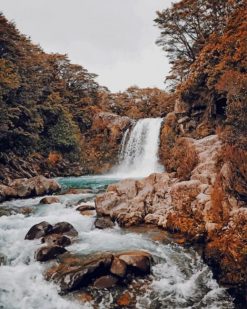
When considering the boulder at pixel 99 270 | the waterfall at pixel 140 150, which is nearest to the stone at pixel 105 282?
the boulder at pixel 99 270

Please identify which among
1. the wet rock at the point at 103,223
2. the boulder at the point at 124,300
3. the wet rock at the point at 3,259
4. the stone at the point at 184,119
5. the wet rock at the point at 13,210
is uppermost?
the stone at the point at 184,119

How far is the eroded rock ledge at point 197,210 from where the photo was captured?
28.9ft

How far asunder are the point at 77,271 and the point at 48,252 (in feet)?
5.47

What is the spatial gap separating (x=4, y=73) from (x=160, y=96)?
88.5 feet

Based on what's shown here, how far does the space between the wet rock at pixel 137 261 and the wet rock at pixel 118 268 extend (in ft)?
0.43

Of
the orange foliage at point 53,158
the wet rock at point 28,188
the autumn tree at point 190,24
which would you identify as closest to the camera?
the wet rock at point 28,188

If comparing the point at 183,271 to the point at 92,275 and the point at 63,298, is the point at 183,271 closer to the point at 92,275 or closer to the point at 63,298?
the point at 92,275

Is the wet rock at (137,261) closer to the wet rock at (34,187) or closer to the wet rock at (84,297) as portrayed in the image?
the wet rock at (84,297)

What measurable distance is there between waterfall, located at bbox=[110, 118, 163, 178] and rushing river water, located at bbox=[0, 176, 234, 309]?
59.6 ft

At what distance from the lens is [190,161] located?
14547 mm

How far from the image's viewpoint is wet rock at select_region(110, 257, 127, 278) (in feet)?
26.9

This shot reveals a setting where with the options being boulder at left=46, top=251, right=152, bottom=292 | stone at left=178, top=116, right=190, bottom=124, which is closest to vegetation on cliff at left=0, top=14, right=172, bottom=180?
stone at left=178, top=116, right=190, bottom=124

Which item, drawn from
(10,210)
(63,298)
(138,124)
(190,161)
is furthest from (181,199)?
(138,124)

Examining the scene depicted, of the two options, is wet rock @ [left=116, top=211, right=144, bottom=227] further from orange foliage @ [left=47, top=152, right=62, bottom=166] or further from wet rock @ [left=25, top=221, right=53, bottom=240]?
orange foliage @ [left=47, top=152, right=62, bottom=166]
